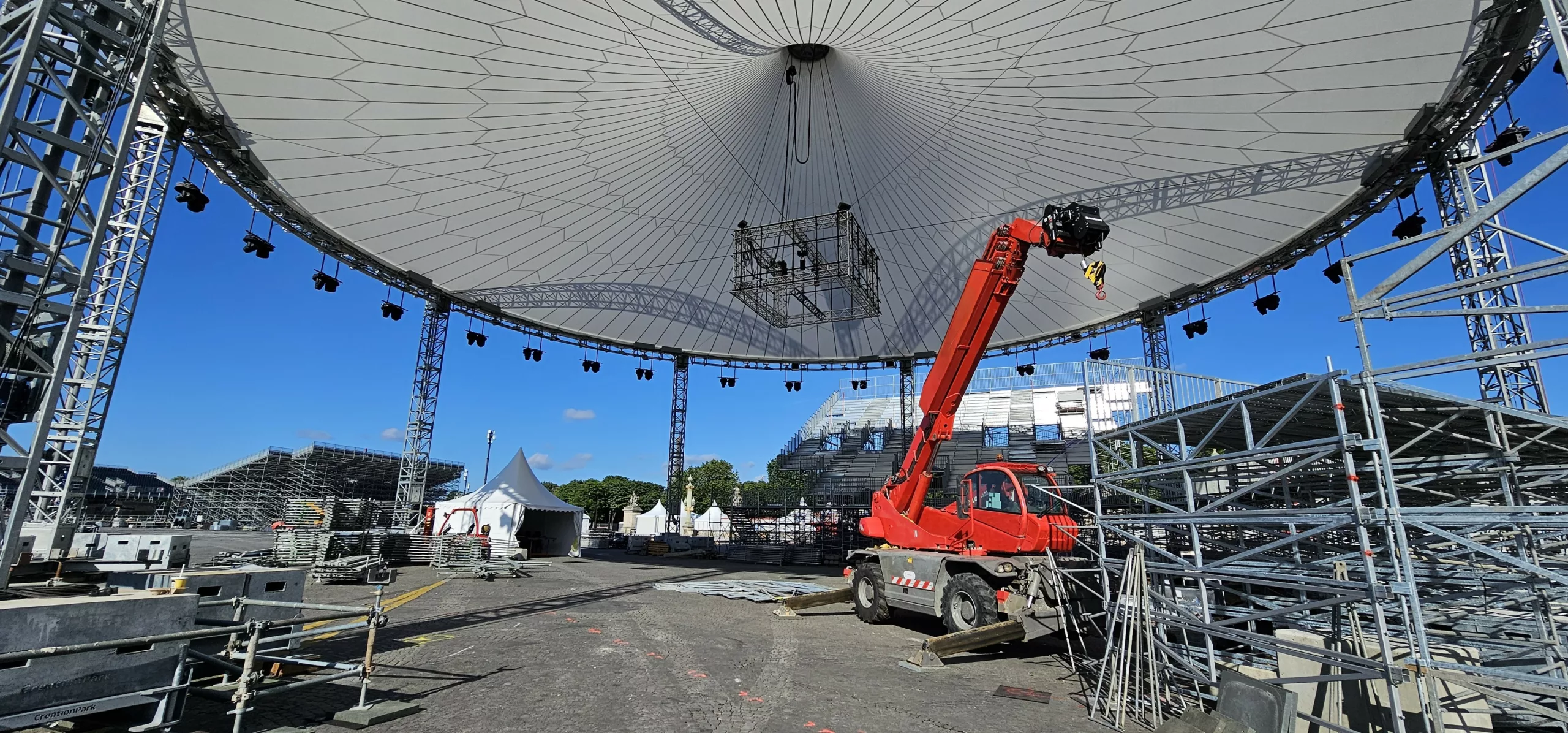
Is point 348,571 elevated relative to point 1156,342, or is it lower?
lower

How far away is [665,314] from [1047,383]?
84.5 ft

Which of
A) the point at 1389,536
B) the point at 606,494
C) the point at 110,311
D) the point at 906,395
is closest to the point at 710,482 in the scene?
the point at 606,494

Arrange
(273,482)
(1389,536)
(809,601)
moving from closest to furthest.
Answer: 1. (1389,536)
2. (809,601)
3. (273,482)

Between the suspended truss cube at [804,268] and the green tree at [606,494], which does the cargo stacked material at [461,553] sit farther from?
the green tree at [606,494]

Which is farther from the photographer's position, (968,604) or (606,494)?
(606,494)

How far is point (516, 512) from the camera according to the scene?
2820cm

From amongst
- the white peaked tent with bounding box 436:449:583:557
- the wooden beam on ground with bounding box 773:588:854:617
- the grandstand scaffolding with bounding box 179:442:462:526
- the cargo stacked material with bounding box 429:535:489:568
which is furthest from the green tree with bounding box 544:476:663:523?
the wooden beam on ground with bounding box 773:588:854:617

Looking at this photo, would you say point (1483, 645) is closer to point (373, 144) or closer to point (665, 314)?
point (373, 144)

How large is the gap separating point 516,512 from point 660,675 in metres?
22.4

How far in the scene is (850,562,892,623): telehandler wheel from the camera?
1350 cm

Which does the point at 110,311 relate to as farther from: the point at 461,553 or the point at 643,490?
the point at 643,490

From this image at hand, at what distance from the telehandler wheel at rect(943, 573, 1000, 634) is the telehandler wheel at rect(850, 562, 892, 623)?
2.08 meters

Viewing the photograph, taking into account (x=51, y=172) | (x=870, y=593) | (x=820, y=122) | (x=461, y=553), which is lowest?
(x=870, y=593)

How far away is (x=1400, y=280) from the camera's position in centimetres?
621
